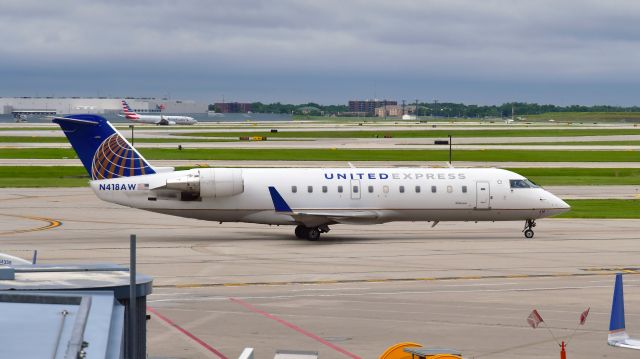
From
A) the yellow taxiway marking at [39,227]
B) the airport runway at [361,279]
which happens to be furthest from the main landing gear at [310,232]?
the yellow taxiway marking at [39,227]

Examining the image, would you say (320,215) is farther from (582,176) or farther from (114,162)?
(582,176)

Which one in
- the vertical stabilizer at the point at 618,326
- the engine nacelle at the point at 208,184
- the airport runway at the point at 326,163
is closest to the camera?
the vertical stabilizer at the point at 618,326

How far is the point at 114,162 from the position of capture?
43.4m

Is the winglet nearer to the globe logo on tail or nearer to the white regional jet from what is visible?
the white regional jet

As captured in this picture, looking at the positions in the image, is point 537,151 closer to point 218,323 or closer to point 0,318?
point 218,323

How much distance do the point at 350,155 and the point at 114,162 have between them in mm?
68107

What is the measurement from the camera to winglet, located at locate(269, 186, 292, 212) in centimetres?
4350

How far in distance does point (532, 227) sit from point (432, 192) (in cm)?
513

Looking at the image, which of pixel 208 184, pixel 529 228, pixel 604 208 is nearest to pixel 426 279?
pixel 208 184

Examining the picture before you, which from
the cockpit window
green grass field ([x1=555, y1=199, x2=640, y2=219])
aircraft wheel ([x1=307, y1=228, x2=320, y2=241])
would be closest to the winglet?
aircraft wheel ([x1=307, y1=228, x2=320, y2=241])

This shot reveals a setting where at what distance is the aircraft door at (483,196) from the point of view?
149ft

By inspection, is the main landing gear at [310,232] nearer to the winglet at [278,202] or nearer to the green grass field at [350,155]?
the winglet at [278,202]

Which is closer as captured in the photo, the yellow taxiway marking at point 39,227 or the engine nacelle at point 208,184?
the engine nacelle at point 208,184

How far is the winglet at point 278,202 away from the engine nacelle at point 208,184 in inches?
49.4
